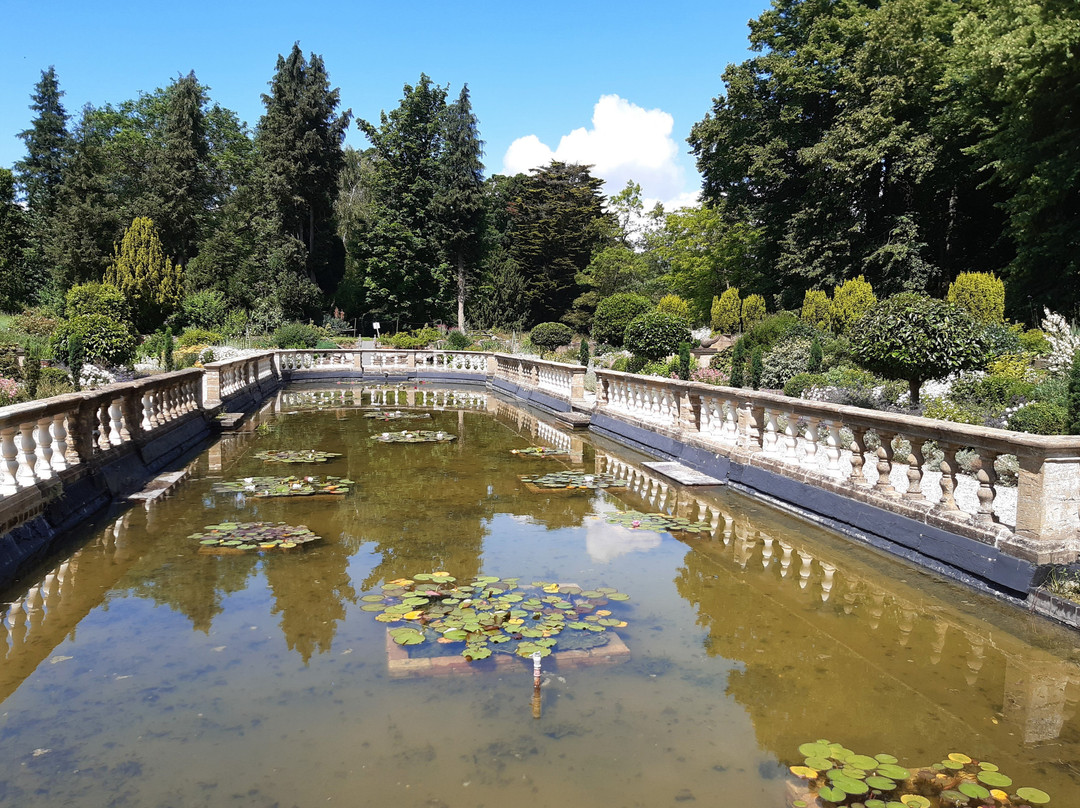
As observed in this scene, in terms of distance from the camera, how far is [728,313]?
114 ft

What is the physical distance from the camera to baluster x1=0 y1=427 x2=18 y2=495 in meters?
5.51

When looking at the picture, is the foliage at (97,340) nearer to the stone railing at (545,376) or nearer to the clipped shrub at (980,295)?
the stone railing at (545,376)

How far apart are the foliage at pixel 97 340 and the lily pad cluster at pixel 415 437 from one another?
964cm

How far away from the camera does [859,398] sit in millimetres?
13922

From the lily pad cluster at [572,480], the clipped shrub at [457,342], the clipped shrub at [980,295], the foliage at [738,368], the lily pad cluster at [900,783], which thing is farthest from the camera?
the clipped shrub at [457,342]

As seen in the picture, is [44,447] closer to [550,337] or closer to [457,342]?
[457,342]

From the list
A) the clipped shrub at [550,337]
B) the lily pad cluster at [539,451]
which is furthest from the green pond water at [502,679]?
the clipped shrub at [550,337]

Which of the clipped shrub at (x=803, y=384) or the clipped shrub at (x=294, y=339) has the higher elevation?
the clipped shrub at (x=294, y=339)

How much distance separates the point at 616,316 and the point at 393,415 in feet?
61.5

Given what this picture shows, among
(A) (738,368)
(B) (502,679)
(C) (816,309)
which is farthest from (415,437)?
(C) (816,309)

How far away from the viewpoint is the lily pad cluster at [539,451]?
11.1 meters

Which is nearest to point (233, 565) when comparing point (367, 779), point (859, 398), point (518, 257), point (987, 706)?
point (367, 779)

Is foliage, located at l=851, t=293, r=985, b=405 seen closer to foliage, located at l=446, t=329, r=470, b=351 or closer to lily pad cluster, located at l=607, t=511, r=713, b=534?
lily pad cluster, located at l=607, t=511, r=713, b=534

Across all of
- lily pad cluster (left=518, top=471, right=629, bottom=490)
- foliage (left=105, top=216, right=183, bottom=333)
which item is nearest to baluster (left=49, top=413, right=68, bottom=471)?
lily pad cluster (left=518, top=471, right=629, bottom=490)
